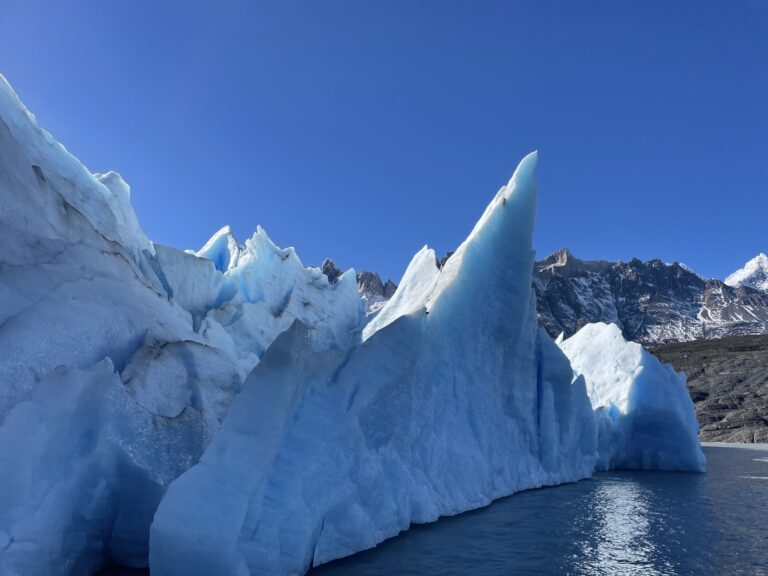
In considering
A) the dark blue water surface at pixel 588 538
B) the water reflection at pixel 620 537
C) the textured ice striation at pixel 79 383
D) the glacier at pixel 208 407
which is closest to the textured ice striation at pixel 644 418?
the dark blue water surface at pixel 588 538

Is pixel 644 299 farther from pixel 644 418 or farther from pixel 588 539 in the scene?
pixel 588 539

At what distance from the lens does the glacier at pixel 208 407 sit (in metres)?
5.58

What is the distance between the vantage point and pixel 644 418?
706 inches

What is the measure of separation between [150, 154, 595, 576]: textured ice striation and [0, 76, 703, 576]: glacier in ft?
0.08

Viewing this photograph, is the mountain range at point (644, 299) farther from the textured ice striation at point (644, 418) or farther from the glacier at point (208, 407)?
the glacier at point (208, 407)

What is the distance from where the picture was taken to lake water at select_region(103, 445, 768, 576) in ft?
22.2

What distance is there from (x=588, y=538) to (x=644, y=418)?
10747mm

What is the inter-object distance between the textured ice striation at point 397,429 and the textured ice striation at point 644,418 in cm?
342

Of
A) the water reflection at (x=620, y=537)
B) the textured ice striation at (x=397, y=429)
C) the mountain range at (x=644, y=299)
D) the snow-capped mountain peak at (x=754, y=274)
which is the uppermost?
the snow-capped mountain peak at (x=754, y=274)

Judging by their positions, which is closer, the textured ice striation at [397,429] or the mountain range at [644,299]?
the textured ice striation at [397,429]

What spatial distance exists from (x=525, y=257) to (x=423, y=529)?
563 cm

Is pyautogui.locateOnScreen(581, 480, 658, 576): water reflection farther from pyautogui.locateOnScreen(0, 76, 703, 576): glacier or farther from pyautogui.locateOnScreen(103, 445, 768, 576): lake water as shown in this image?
pyautogui.locateOnScreen(0, 76, 703, 576): glacier

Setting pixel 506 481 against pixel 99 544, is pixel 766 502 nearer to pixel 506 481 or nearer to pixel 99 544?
pixel 506 481

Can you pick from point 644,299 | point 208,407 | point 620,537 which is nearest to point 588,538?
point 620,537
